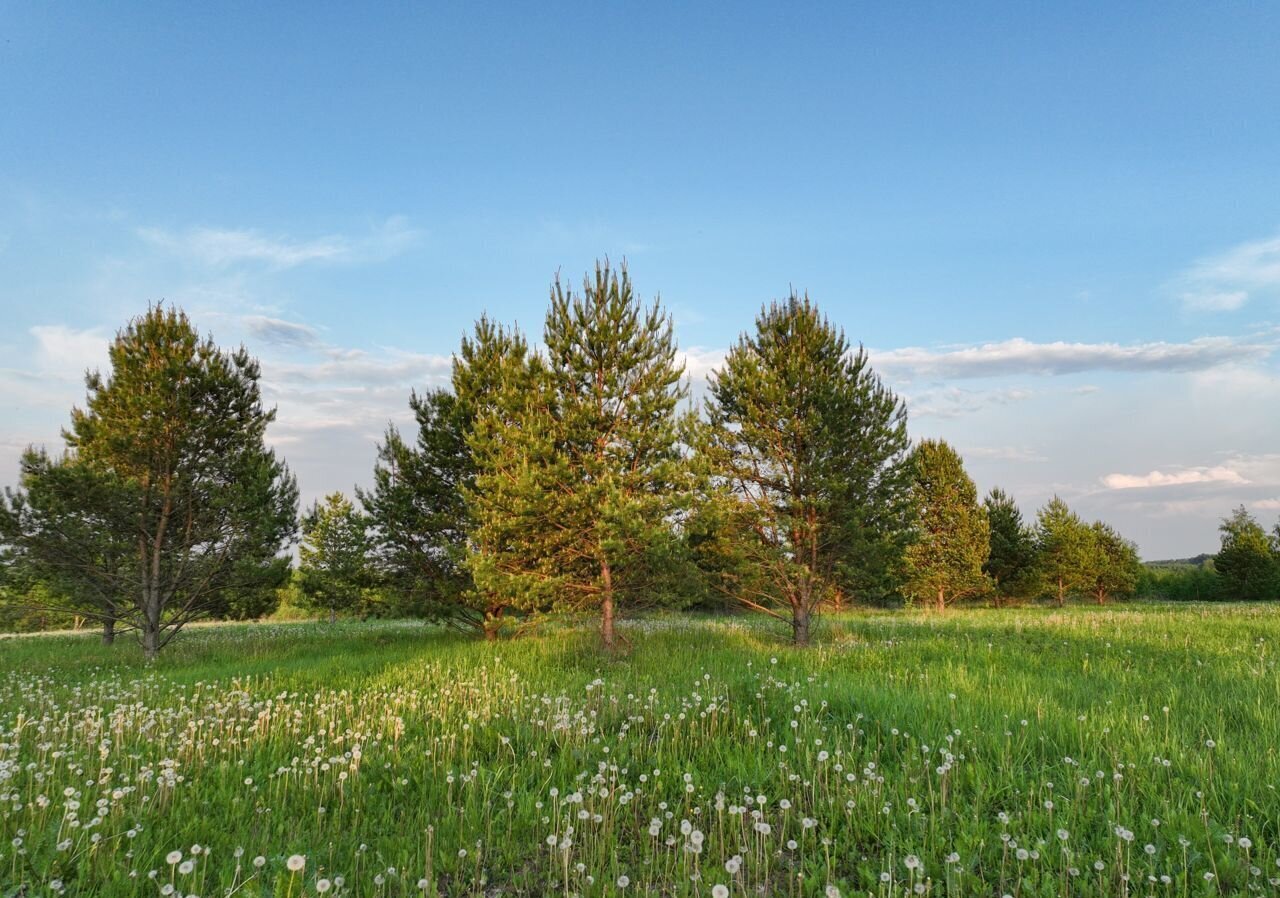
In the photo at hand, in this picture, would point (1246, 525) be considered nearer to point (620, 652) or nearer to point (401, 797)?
point (620, 652)

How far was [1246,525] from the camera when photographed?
50.4m

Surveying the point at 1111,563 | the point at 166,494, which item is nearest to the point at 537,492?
the point at 166,494

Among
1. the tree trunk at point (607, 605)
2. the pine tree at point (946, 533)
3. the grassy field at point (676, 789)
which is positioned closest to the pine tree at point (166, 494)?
the grassy field at point (676, 789)

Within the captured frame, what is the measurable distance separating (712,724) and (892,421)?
1171 centimetres

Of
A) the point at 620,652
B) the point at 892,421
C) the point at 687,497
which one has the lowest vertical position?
the point at 620,652

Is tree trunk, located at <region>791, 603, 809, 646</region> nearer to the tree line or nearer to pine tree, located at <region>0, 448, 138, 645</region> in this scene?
the tree line

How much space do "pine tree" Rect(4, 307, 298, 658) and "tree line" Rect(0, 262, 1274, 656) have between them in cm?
6

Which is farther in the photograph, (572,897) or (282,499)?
(282,499)

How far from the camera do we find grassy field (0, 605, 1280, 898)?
370 cm

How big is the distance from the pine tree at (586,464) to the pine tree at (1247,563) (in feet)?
194

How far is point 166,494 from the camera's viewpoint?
1670 centimetres

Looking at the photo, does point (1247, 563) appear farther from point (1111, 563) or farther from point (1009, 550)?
point (1009, 550)

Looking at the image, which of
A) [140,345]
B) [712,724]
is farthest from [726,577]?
[140,345]

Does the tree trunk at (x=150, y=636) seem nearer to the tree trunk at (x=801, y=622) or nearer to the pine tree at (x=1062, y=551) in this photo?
the tree trunk at (x=801, y=622)
